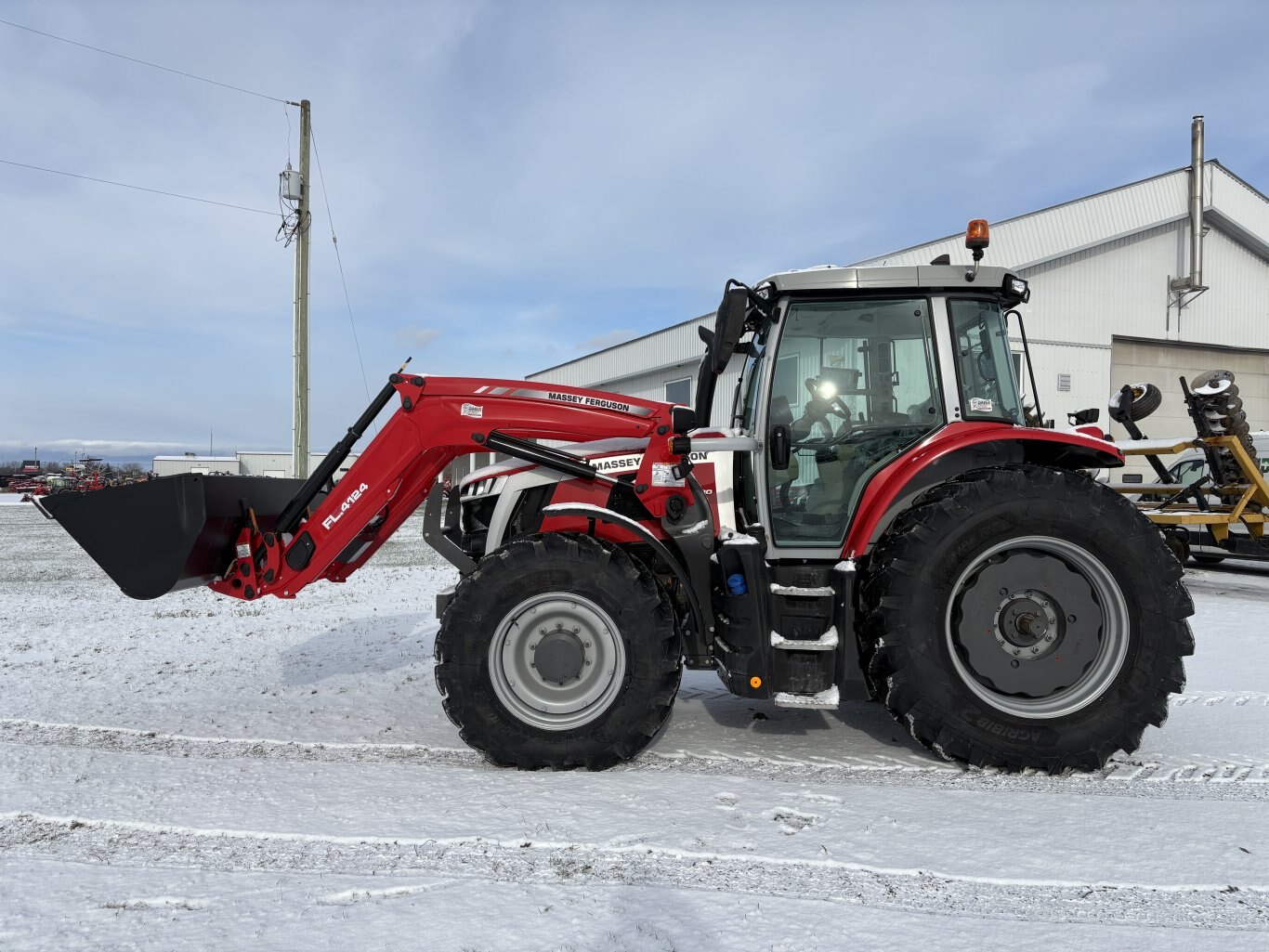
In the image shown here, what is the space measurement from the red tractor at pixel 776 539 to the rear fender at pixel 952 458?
1cm

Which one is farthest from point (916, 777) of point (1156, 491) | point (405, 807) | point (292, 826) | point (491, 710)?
point (1156, 491)

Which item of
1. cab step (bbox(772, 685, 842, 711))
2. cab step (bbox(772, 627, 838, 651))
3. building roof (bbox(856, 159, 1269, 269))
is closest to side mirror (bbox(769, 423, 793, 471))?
cab step (bbox(772, 627, 838, 651))

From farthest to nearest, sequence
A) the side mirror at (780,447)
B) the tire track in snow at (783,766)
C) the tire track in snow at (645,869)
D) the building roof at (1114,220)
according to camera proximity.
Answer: the building roof at (1114,220) < the side mirror at (780,447) < the tire track in snow at (783,766) < the tire track in snow at (645,869)

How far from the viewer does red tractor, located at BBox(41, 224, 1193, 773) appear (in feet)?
10.8

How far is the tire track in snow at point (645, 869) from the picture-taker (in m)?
2.25

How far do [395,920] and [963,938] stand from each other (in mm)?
1528

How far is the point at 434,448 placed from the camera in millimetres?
3760

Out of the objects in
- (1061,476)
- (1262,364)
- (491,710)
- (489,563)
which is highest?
(1262,364)

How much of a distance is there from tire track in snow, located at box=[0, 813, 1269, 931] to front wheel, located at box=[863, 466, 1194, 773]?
3.03 feet

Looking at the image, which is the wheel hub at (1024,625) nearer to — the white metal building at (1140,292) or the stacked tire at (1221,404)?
the stacked tire at (1221,404)

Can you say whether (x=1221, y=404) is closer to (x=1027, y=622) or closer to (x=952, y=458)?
(x=952, y=458)

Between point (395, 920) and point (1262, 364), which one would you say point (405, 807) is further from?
point (1262, 364)

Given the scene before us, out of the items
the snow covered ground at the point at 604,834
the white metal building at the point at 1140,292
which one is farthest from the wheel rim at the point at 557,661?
the white metal building at the point at 1140,292

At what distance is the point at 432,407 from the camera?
376 centimetres
